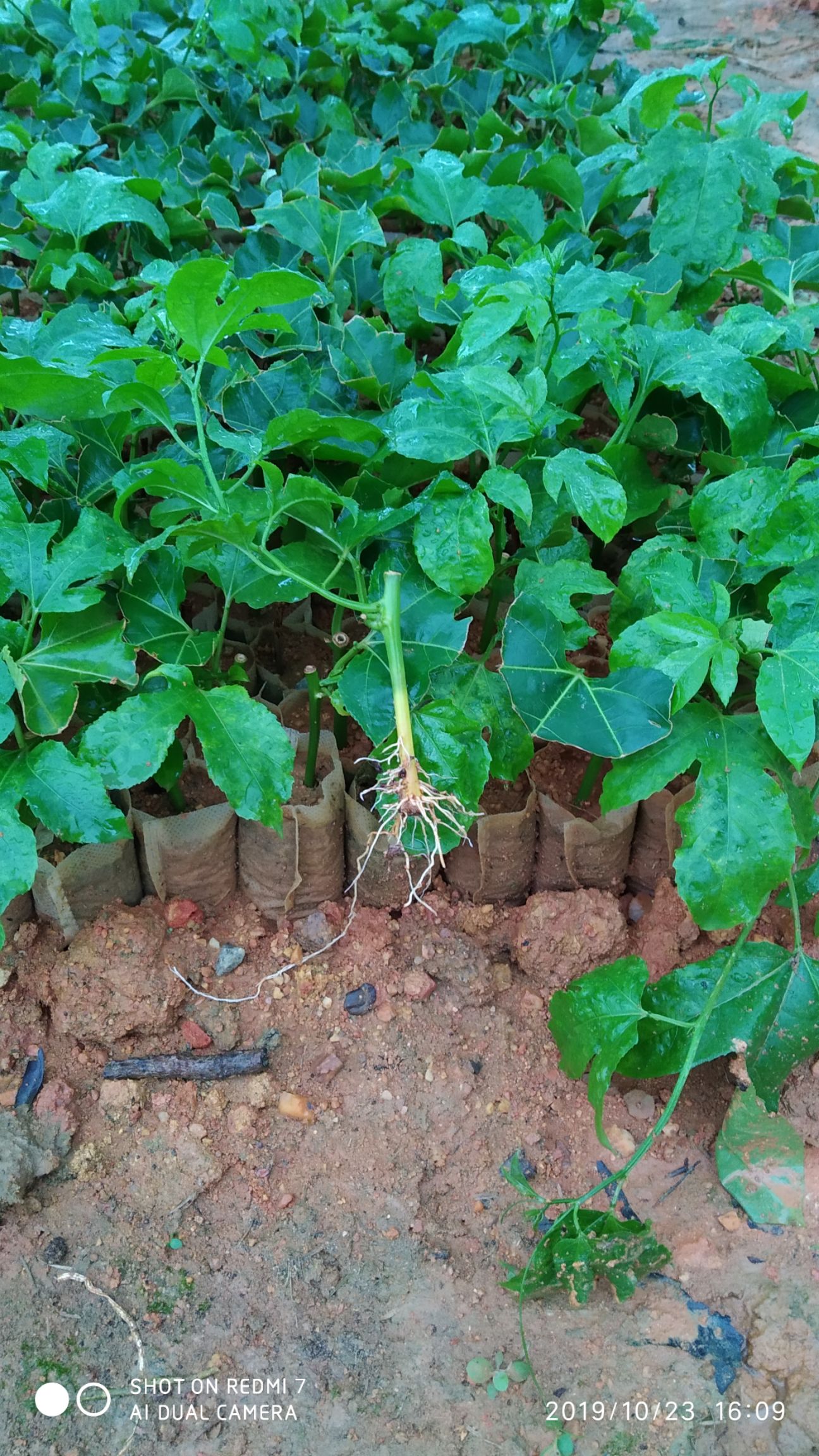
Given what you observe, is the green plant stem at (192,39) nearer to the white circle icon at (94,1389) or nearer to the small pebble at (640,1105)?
the small pebble at (640,1105)

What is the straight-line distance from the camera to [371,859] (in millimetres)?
1750

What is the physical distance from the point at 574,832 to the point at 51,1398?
107 centimetres

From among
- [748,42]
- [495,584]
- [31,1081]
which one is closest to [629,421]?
[495,584]

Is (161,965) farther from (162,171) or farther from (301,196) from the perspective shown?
(162,171)

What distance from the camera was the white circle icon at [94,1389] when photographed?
134cm

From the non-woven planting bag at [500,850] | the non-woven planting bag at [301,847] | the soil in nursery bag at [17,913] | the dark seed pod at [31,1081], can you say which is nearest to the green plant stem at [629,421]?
the non-woven planting bag at [500,850]

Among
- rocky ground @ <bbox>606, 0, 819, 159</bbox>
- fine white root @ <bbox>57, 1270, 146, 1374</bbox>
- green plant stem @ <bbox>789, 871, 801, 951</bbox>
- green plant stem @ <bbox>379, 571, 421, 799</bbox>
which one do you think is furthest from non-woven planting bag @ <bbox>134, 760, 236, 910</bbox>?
rocky ground @ <bbox>606, 0, 819, 159</bbox>

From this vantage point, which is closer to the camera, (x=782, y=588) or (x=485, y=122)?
(x=782, y=588)

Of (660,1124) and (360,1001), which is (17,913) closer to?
(360,1001)

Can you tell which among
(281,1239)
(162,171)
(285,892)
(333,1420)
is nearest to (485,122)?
(162,171)

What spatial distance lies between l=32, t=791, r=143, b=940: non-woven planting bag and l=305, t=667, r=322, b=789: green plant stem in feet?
0.96

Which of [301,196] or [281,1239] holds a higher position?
[301,196]

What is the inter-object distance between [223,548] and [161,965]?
68 cm

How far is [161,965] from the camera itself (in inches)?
66.6
